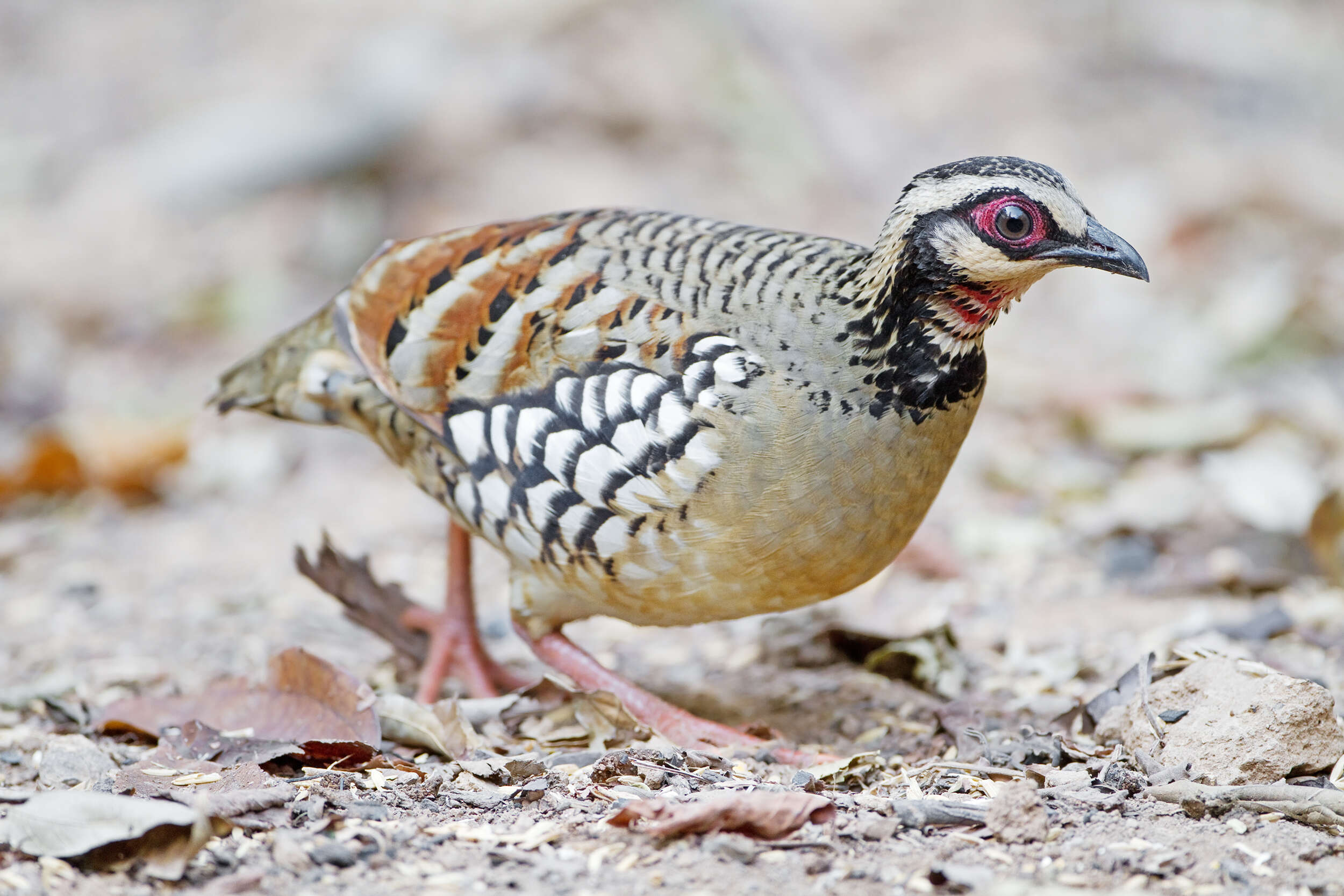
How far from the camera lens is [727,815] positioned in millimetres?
3119

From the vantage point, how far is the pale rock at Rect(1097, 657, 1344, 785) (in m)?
3.53

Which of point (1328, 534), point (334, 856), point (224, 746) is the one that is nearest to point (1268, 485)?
point (1328, 534)

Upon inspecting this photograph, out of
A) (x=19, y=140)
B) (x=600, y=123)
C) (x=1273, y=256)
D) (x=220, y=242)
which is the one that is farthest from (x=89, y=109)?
(x=1273, y=256)

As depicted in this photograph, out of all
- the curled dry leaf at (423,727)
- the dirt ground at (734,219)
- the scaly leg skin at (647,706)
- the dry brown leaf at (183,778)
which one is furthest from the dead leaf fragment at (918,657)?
the dry brown leaf at (183,778)

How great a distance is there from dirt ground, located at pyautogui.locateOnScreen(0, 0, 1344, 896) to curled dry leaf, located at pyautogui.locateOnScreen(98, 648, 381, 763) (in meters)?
0.17

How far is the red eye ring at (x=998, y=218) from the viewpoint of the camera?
12.0 ft

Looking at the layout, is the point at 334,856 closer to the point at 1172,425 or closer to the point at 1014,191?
the point at 1014,191

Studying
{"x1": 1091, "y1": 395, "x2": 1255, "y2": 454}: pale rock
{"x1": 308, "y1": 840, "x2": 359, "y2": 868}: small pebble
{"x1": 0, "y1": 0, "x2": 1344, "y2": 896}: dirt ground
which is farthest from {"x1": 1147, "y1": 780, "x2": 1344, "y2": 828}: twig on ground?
{"x1": 1091, "y1": 395, "x2": 1255, "y2": 454}: pale rock

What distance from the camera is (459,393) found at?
4.28 m

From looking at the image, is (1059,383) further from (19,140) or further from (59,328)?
(19,140)

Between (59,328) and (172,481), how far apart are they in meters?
2.83

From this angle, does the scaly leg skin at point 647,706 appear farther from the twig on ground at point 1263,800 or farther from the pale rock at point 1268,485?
the pale rock at point 1268,485

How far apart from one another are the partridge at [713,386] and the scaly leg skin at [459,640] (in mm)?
653

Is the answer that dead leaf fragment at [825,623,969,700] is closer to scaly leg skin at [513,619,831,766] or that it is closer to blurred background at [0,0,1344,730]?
blurred background at [0,0,1344,730]
